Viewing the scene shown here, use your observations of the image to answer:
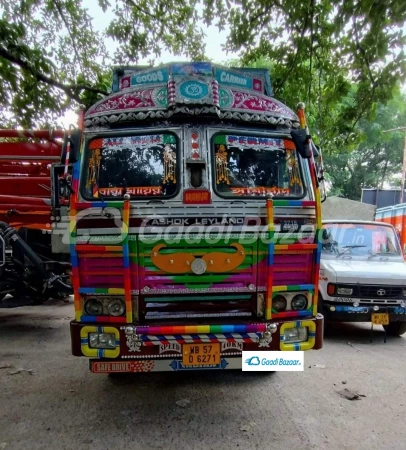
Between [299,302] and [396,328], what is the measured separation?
381cm

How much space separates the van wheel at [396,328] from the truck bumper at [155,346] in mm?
4020

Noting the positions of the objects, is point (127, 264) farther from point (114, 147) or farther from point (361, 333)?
point (361, 333)

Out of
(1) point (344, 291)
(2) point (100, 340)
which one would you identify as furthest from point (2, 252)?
(1) point (344, 291)

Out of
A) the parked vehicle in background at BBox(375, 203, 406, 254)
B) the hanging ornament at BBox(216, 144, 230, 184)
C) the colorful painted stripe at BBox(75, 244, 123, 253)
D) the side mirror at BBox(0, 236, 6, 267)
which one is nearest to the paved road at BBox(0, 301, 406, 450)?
the side mirror at BBox(0, 236, 6, 267)

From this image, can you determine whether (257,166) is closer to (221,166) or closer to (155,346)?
(221,166)

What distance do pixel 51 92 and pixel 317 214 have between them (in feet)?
16.5

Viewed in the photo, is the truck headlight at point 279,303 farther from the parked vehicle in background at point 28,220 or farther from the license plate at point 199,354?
the parked vehicle in background at point 28,220

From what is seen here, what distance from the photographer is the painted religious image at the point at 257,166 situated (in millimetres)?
3824

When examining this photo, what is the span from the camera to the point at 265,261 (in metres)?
3.56

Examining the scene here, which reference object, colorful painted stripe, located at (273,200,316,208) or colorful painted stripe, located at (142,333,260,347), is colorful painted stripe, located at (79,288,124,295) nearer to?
colorful painted stripe, located at (142,333,260,347)

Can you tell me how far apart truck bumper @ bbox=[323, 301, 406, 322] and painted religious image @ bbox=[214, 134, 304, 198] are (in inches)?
111

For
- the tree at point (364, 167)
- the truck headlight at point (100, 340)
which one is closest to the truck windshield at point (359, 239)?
the truck headlight at point (100, 340)

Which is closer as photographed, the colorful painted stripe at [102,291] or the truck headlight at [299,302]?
the colorful painted stripe at [102,291]

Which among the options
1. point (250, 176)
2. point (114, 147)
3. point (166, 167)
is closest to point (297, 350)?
point (250, 176)
